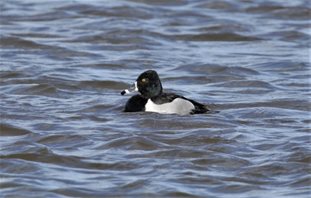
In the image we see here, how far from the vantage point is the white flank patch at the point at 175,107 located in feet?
40.8

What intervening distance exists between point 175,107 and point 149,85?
526 mm

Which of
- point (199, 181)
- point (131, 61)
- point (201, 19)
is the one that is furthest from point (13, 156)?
point (201, 19)

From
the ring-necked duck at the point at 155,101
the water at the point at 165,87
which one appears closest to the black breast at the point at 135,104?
the ring-necked duck at the point at 155,101

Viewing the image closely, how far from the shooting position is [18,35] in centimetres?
1739

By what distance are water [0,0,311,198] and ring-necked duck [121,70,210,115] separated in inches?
5.9

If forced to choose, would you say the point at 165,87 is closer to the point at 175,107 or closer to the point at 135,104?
the point at 135,104

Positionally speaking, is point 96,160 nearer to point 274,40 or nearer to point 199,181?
point 199,181

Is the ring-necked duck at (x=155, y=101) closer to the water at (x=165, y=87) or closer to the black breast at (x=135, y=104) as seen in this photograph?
the black breast at (x=135, y=104)

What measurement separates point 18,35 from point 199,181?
324 inches

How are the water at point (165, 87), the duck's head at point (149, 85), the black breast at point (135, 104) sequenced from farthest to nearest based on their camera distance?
the duck's head at point (149, 85)
the black breast at point (135, 104)
the water at point (165, 87)

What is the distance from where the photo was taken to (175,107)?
12.5m

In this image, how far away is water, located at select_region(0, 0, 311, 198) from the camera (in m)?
9.84

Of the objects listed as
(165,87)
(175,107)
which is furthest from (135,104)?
(165,87)

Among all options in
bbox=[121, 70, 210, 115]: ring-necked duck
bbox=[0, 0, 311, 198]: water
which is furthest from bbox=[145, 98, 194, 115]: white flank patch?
bbox=[0, 0, 311, 198]: water
